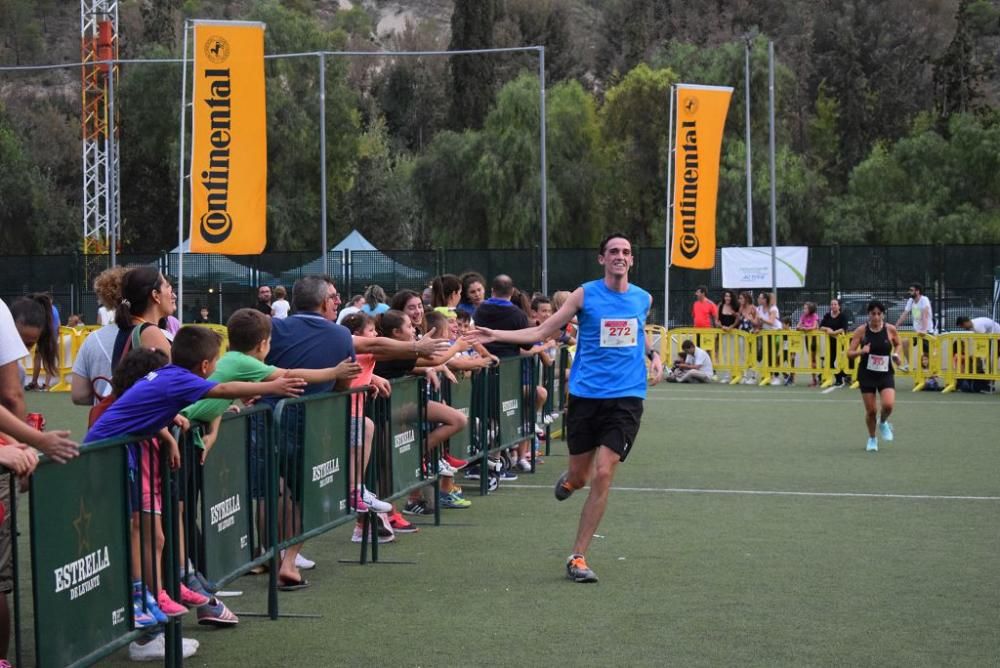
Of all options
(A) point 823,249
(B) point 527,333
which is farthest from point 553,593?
(A) point 823,249

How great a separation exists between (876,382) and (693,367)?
13242 mm

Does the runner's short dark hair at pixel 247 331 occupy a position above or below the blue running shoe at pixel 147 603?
above

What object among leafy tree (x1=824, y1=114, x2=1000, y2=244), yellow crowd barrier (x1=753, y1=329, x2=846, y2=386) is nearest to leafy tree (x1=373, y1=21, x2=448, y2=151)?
leafy tree (x1=824, y1=114, x2=1000, y2=244)

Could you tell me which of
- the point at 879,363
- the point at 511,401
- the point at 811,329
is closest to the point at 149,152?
the point at 811,329

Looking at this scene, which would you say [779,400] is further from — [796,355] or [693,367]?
[693,367]

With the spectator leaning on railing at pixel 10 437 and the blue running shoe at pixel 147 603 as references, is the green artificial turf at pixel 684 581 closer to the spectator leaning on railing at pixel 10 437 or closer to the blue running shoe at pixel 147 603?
the blue running shoe at pixel 147 603

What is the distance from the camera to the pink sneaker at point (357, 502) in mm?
9516

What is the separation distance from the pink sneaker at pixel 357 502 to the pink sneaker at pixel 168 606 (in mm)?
2998

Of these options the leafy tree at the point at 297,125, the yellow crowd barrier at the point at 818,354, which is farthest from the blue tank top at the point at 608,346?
the leafy tree at the point at 297,125

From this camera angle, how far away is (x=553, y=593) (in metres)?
8.72

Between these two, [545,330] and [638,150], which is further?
[638,150]

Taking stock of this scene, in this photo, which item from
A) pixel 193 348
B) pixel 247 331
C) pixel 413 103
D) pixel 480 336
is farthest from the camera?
pixel 413 103

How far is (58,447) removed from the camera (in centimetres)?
523

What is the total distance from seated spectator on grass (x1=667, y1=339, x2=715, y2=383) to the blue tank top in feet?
70.3
